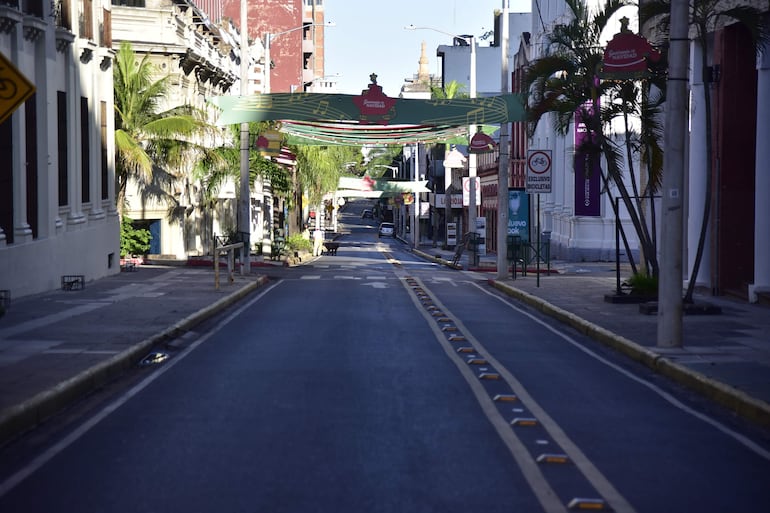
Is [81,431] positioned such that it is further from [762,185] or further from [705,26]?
[762,185]

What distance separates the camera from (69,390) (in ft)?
38.2

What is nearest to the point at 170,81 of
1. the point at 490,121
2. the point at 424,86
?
the point at 490,121

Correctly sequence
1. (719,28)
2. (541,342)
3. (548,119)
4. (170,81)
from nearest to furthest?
(541,342) < (719,28) < (170,81) < (548,119)

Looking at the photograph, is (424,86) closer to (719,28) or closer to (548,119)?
(548,119)

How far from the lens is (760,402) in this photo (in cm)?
1088

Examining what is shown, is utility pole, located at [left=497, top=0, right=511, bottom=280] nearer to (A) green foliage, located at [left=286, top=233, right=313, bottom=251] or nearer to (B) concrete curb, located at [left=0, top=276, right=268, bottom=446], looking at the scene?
(B) concrete curb, located at [left=0, top=276, right=268, bottom=446]

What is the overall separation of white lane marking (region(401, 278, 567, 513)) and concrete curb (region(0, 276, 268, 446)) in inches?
161

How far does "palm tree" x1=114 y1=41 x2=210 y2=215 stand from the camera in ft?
128

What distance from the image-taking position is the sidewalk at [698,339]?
472 inches

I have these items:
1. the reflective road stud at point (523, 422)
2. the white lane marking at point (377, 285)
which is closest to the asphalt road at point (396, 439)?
the reflective road stud at point (523, 422)

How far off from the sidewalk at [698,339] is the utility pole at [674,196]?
37cm

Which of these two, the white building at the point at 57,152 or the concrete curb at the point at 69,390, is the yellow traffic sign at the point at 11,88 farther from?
the white building at the point at 57,152

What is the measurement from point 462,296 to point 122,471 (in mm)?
20376

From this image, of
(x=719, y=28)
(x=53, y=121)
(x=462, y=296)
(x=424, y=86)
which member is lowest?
(x=462, y=296)
